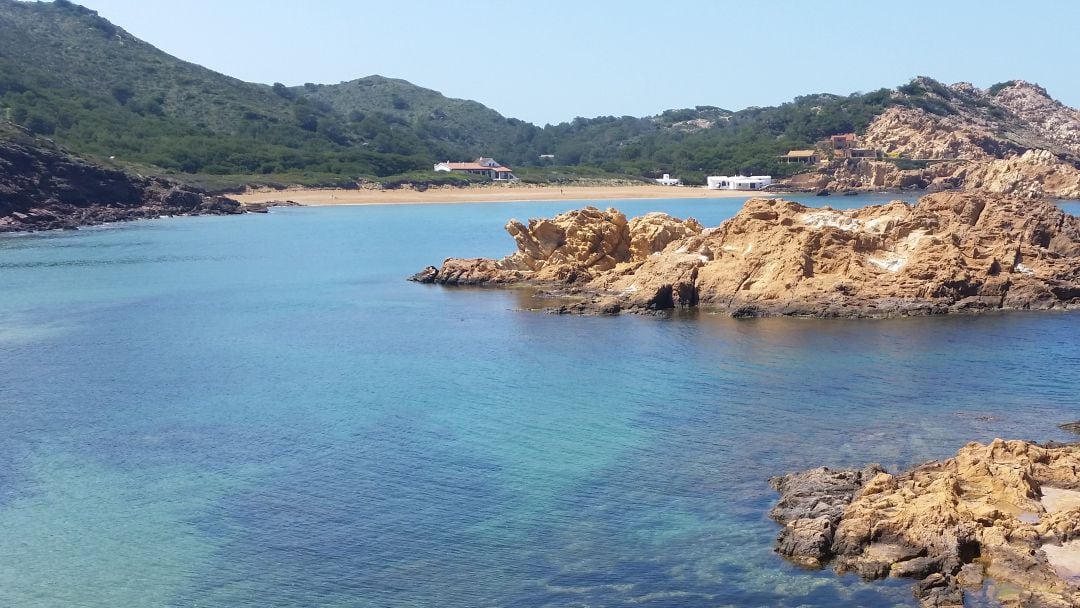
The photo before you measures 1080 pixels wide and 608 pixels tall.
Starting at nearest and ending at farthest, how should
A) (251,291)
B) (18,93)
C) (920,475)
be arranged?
(920,475) → (251,291) → (18,93)

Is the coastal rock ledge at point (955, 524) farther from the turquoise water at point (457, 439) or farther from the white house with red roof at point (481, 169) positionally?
the white house with red roof at point (481, 169)

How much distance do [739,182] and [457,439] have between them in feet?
406

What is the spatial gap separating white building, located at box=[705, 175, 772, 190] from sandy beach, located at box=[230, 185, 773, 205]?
386cm

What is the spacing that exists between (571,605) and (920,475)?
7449mm

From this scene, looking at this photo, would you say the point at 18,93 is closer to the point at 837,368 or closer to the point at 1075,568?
the point at 837,368

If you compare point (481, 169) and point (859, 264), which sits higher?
point (481, 169)

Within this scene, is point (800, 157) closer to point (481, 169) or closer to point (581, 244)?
point (481, 169)

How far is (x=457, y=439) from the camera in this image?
85.6ft

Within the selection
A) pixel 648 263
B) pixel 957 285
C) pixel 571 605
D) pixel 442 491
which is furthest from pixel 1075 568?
pixel 648 263

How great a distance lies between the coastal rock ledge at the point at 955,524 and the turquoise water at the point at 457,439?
670 mm

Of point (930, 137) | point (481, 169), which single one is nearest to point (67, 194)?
point (481, 169)

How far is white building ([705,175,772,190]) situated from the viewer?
144500mm

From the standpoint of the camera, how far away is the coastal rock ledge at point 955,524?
16781 mm

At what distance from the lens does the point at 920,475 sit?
67.0 ft
